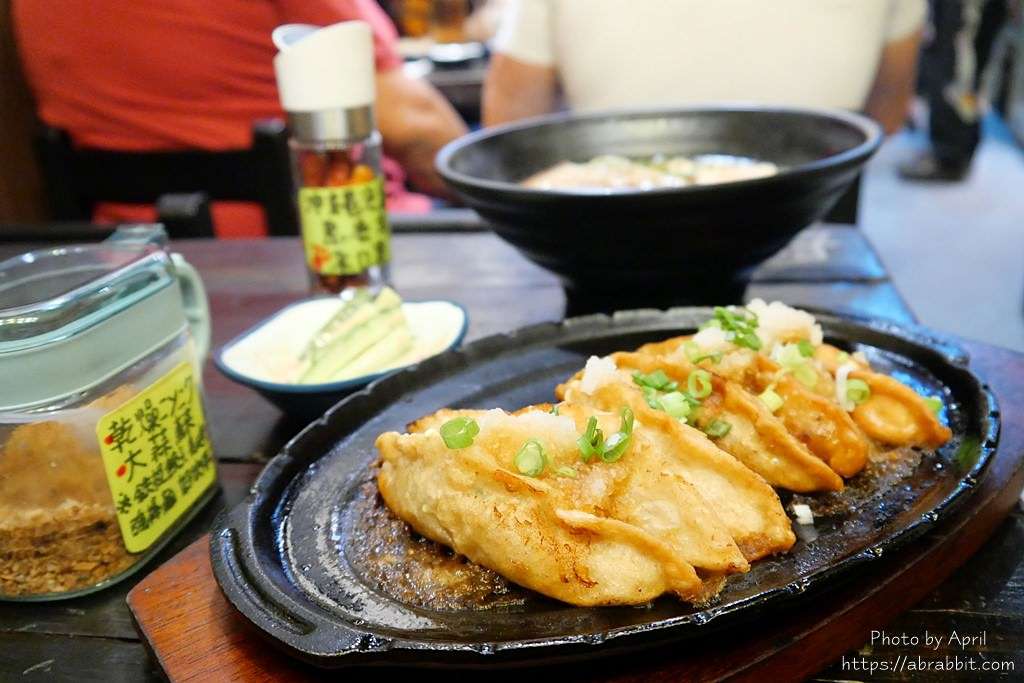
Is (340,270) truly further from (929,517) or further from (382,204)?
(929,517)

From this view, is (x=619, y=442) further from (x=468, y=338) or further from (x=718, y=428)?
(x=468, y=338)

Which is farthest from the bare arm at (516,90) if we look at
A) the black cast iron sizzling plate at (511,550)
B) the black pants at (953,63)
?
the black pants at (953,63)

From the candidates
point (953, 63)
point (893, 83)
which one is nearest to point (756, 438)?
point (893, 83)

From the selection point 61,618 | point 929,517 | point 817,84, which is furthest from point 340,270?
point 817,84

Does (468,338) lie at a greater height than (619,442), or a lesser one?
lesser

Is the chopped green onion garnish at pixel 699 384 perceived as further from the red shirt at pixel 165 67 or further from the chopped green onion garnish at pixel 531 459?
the red shirt at pixel 165 67

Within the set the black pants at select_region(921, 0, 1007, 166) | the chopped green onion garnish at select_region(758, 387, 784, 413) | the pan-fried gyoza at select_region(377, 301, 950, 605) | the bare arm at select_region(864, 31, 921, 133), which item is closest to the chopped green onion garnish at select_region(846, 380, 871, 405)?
the pan-fried gyoza at select_region(377, 301, 950, 605)
